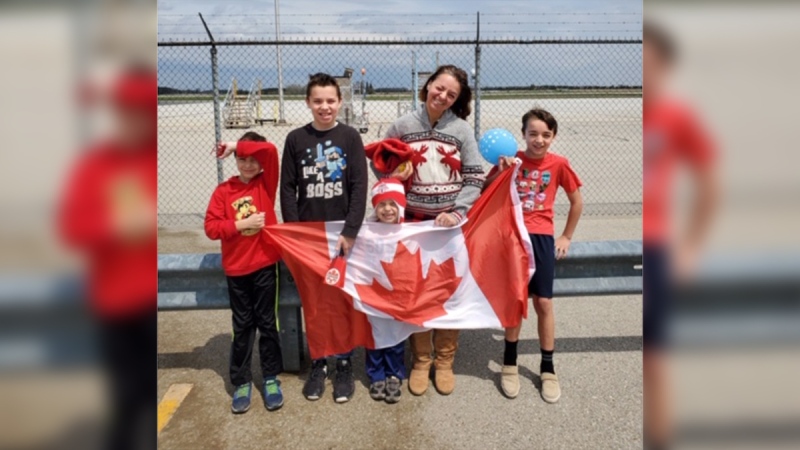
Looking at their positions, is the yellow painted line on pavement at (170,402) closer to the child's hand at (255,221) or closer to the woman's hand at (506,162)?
the child's hand at (255,221)

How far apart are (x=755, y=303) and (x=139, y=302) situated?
69 cm

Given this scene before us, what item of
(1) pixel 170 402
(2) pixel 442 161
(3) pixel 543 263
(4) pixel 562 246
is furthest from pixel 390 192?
(1) pixel 170 402

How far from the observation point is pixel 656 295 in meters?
0.64

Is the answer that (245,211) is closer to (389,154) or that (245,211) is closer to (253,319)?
(253,319)

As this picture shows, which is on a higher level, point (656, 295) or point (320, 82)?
point (320, 82)

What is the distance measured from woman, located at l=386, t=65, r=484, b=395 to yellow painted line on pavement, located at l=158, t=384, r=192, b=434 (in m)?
1.52

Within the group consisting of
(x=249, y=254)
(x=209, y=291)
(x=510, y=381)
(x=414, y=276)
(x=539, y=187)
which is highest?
(x=539, y=187)

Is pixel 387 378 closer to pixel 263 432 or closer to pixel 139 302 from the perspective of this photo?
pixel 263 432

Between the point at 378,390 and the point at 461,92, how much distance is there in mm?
2031

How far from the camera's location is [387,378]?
382 centimetres

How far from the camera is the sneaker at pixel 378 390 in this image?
3.71 m

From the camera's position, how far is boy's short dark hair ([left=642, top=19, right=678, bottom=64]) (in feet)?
2.01

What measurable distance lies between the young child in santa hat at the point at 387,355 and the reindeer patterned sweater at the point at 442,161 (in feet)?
0.58

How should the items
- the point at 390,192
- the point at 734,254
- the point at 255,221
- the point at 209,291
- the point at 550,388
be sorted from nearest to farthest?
1. the point at 734,254
2. the point at 255,221
3. the point at 390,192
4. the point at 550,388
5. the point at 209,291
